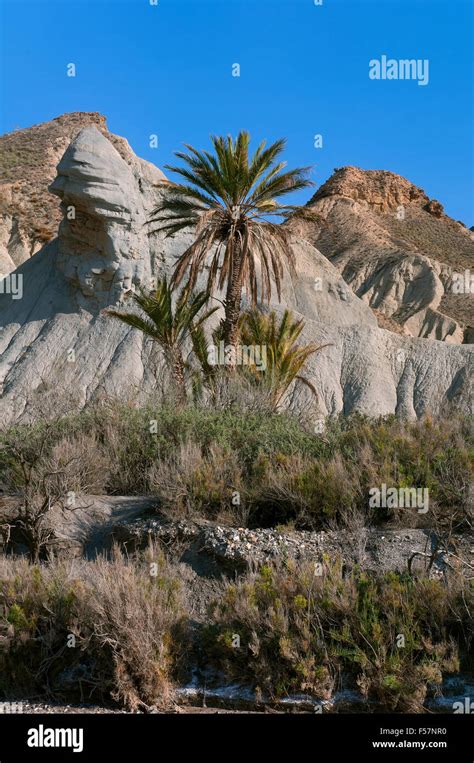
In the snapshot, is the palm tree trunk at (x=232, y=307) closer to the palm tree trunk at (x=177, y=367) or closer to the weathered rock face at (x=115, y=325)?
the palm tree trunk at (x=177, y=367)

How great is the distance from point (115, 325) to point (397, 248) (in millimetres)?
33911

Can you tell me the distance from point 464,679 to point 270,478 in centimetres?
352

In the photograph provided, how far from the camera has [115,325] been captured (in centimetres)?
3359

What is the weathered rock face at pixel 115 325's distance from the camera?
32.7m

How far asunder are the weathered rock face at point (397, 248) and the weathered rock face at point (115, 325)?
436 inches

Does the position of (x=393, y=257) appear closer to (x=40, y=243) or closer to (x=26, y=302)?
(x=40, y=243)

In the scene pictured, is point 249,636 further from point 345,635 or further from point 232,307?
point 232,307

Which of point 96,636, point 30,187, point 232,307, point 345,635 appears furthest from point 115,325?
point 345,635

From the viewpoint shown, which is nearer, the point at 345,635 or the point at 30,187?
the point at 345,635

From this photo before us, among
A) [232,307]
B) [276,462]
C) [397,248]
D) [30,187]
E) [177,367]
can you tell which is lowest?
[276,462]

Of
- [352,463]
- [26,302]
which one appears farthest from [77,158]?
[352,463]

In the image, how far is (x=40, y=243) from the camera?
47938 millimetres

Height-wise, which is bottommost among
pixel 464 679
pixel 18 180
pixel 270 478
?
pixel 464 679

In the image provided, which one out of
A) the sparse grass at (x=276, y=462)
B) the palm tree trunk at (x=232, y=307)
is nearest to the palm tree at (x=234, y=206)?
the palm tree trunk at (x=232, y=307)
